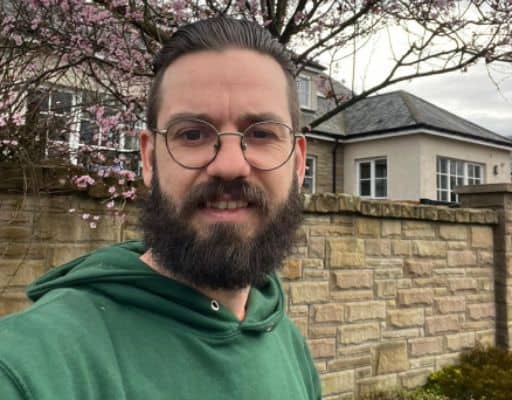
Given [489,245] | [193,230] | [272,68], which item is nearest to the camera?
[193,230]

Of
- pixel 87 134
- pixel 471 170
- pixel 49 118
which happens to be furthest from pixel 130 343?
pixel 471 170

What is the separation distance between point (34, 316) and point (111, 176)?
2.89 meters

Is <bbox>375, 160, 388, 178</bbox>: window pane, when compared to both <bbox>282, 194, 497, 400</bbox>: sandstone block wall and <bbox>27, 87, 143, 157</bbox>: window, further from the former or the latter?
<bbox>27, 87, 143, 157</bbox>: window

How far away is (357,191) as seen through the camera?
55.3 ft

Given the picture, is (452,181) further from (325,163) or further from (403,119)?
(325,163)

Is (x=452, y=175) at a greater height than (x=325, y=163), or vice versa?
(x=325, y=163)

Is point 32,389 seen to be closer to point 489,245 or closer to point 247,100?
point 247,100

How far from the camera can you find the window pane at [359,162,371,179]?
1686cm

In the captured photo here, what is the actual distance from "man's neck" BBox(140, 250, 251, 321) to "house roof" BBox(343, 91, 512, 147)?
48.4 feet

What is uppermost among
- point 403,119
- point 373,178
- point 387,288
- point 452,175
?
point 403,119

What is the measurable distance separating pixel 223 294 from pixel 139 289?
1.00ft

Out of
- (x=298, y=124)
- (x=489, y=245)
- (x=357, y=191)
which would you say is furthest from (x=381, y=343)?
(x=357, y=191)

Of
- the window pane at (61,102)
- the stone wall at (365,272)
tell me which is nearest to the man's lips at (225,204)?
the stone wall at (365,272)

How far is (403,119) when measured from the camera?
15.9m
